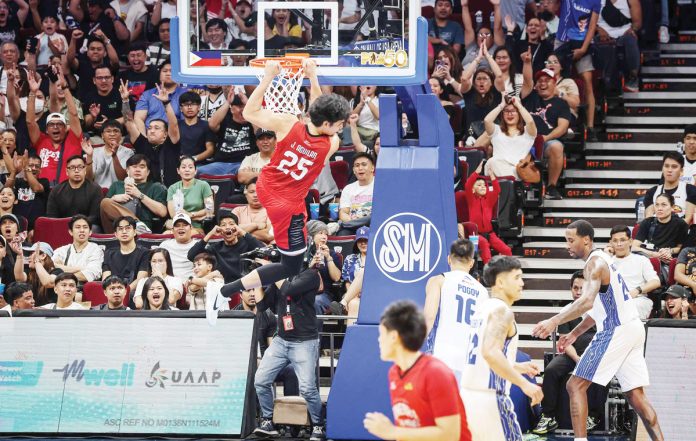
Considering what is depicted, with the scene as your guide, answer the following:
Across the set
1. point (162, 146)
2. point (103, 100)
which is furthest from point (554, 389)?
point (103, 100)

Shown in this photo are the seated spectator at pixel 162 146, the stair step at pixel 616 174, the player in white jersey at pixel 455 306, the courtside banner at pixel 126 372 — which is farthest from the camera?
the stair step at pixel 616 174

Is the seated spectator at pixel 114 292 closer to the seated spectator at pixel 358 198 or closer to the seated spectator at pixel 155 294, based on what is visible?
the seated spectator at pixel 155 294

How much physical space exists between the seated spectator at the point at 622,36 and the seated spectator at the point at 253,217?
5.84 m

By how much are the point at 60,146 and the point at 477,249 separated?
232 inches

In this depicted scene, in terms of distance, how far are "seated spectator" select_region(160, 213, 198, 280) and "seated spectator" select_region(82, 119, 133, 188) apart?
7.07ft

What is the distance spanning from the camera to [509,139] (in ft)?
48.4

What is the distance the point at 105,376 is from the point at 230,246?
8.35ft

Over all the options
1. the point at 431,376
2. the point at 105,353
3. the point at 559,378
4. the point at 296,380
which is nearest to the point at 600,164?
the point at 559,378

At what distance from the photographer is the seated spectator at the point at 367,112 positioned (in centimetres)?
1514

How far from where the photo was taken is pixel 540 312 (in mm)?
13656

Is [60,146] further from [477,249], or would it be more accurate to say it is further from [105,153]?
[477,249]

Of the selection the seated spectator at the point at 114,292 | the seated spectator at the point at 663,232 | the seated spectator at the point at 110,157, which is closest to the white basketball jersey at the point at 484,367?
the seated spectator at the point at 114,292

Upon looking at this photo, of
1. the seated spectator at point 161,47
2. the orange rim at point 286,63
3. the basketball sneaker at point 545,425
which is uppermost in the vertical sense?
the seated spectator at point 161,47

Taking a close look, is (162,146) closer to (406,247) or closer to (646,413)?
(406,247)
